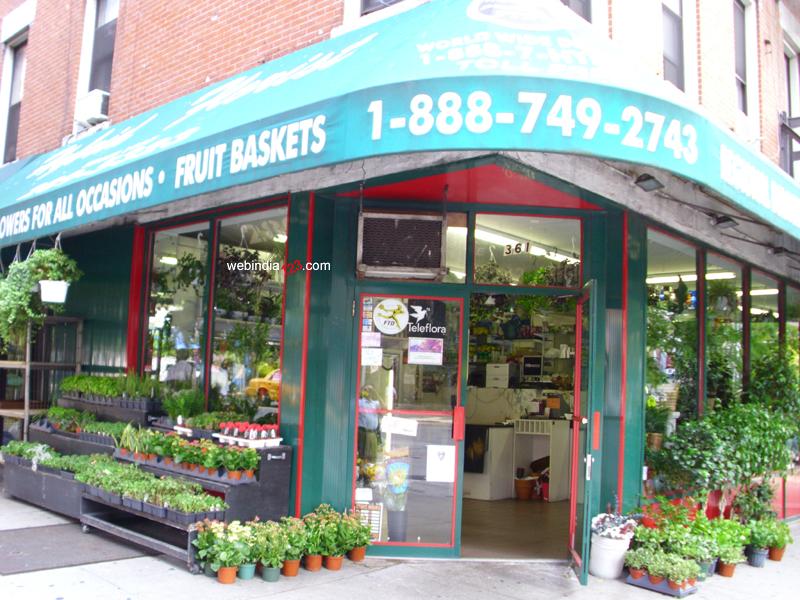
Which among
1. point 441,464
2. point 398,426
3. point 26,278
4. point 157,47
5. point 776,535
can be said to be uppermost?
point 157,47

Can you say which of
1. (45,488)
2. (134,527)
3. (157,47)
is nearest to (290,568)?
(134,527)

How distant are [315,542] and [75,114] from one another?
330 inches

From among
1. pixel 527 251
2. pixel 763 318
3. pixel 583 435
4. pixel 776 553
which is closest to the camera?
pixel 583 435

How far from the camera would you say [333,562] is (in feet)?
21.0

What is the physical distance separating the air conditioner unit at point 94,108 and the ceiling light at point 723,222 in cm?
844

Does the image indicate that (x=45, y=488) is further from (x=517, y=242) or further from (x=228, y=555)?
(x=517, y=242)

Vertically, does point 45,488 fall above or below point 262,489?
below

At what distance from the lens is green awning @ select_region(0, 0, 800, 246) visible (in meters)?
4.74

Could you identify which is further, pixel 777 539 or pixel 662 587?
pixel 777 539

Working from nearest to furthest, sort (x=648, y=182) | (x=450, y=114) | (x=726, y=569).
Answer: (x=450, y=114)
(x=648, y=182)
(x=726, y=569)

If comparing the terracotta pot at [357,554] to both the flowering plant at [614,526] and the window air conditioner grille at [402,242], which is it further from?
the window air conditioner grille at [402,242]

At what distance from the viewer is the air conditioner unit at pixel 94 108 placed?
35.8 ft

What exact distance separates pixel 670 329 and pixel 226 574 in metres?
5.27

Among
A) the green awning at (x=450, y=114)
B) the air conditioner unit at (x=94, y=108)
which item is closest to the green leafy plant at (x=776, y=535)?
the green awning at (x=450, y=114)
